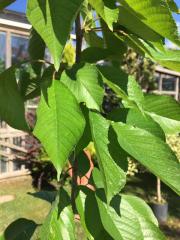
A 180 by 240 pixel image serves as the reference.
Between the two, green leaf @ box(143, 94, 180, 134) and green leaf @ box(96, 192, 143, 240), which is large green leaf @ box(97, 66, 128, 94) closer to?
green leaf @ box(143, 94, 180, 134)

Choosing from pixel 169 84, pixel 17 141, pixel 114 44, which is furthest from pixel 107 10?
pixel 169 84

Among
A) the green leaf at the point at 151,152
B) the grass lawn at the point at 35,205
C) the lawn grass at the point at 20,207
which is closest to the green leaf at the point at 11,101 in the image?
the green leaf at the point at 151,152

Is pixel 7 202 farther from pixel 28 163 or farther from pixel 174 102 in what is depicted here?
pixel 174 102

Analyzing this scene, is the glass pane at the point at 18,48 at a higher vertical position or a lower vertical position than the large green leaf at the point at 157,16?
higher

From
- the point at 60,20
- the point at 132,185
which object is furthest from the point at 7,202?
the point at 60,20

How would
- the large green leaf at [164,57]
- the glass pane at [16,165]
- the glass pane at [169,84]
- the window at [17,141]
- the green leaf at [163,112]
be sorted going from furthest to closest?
the glass pane at [169,84] < the window at [17,141] < the glass pane at [16,165] < the green leaf at [163,112] < the large green leaf at [164,57]

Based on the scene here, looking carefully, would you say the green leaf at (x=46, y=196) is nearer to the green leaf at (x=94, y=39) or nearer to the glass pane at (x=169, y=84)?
the green leaf at (x=94, y=39)

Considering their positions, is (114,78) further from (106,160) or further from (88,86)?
(106,160)
